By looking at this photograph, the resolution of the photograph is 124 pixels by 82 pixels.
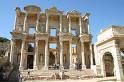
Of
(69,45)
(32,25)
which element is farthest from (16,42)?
(69,45)

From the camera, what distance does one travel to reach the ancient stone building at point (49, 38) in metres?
33.6

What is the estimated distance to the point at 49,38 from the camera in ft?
117

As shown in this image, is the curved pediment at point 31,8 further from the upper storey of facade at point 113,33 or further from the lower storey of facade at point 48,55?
the upper storey of facade at point 113,33

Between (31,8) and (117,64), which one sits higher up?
(31,8)

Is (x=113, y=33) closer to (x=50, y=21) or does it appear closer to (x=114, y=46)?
(x=114, y=46)

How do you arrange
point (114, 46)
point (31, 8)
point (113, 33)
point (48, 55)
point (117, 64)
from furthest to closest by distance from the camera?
point (31, 8)
point (48, 55)
point (113, 33)
point (114, 46)
point (117, 64)

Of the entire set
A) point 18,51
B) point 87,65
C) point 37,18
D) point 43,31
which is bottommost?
point 87,65

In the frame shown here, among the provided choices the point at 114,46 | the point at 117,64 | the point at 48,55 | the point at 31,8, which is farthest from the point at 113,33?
the point at 31,8

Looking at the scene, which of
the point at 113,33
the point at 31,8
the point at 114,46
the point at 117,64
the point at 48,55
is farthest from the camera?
the point at 31,8

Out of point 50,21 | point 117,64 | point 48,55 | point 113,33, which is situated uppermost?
point 50,21

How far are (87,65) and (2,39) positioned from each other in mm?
30314

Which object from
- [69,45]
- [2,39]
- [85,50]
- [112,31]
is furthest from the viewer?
[2,39]

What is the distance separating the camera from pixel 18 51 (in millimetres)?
34688

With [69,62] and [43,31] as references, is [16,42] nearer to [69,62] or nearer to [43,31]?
[43,31]
